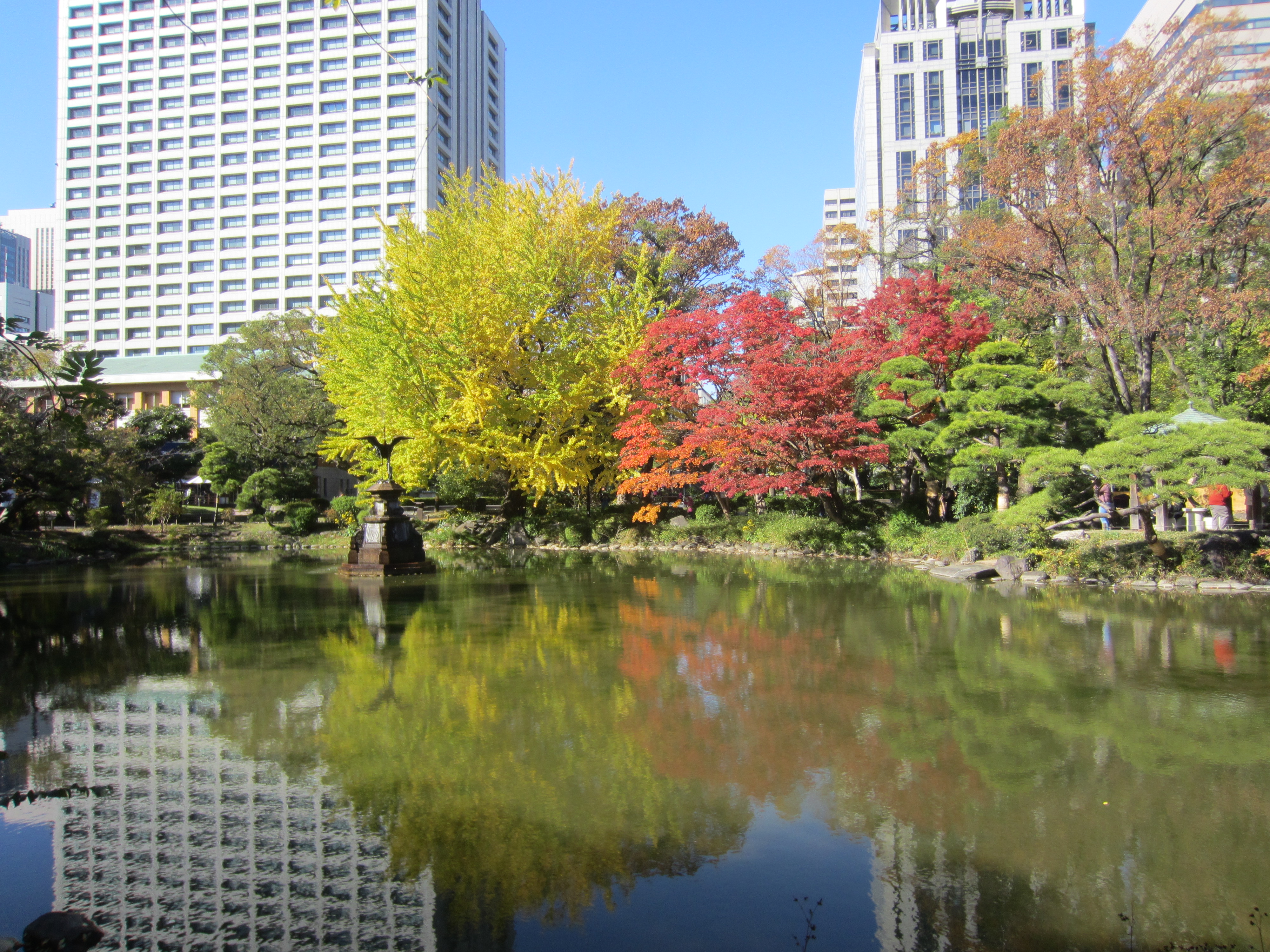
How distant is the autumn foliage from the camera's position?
16.1m

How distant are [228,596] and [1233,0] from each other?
56639 mm

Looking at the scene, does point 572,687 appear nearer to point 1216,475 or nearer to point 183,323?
point 1216,475

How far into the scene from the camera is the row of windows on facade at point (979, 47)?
56.5 meters

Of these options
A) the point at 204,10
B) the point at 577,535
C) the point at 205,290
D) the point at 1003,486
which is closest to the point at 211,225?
the point at 205,290

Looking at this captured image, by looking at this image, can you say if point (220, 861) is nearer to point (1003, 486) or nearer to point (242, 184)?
point (1003, 486)

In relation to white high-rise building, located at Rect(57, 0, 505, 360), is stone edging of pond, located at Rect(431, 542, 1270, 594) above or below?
below

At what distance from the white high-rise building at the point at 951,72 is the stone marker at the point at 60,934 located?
2321 inches

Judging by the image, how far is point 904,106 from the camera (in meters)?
58.9

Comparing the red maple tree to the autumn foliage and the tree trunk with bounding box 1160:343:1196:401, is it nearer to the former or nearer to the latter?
the autumn foliage

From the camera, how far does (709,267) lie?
27.4 meters

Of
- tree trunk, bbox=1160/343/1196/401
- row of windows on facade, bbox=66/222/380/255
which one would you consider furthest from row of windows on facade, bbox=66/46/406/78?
tree trunk, bbox=1160/343/1196/401

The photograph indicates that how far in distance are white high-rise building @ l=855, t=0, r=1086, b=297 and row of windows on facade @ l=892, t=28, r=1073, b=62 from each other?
48mm

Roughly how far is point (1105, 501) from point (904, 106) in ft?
179

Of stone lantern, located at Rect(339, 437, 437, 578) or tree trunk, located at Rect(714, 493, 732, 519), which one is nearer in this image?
stone lantern, located at Rect(339, 437, 437, 578)
